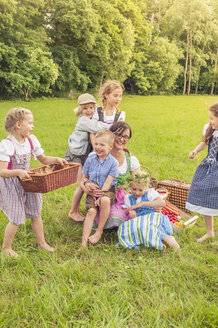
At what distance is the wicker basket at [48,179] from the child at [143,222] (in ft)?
2.78

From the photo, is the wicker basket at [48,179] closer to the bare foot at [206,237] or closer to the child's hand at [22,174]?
the child's hand at [22,174]

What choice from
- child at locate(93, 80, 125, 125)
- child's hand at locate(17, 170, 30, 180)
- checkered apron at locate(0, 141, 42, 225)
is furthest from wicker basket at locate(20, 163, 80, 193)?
child at locate(93, 80, 125, 125)

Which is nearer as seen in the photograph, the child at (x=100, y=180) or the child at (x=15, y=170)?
the child at (x=15, y=170)

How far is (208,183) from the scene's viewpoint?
12.3 feet

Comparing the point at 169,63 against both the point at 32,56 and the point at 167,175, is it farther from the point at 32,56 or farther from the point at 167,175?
the point at 167,175

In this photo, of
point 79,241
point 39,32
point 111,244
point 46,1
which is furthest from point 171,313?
point 46,1

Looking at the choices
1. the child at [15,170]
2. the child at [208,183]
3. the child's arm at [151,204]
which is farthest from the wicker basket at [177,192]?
the child at [15,170]

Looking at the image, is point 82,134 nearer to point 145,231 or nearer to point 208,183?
point 145,231

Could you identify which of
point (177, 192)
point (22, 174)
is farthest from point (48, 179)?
point (177, 192)

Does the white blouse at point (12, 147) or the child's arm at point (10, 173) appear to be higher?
the white blouse at point (12, 147)

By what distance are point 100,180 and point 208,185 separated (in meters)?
1.30

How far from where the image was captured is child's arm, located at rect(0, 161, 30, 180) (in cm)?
301

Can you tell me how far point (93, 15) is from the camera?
87.9 ft

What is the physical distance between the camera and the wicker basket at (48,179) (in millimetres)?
3000
